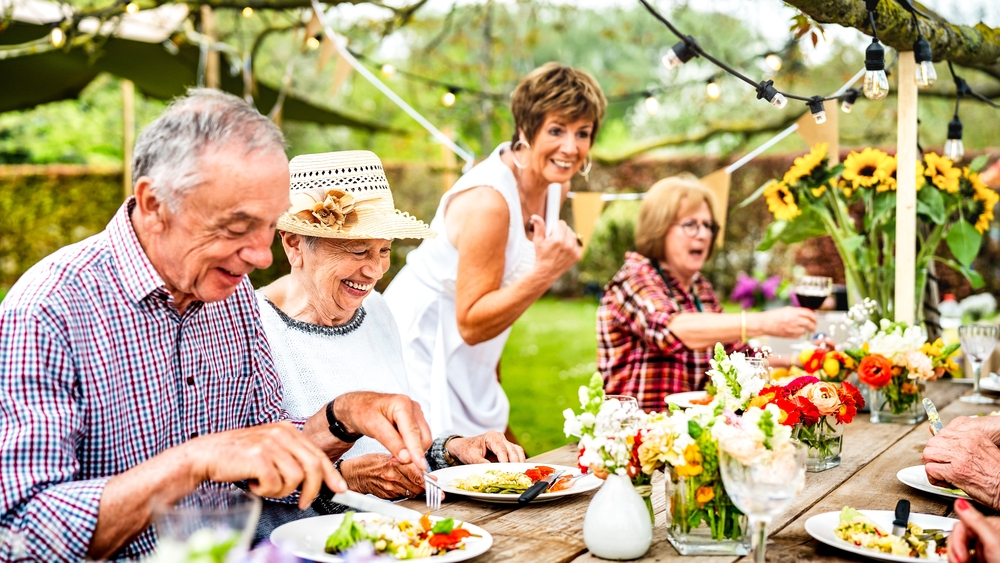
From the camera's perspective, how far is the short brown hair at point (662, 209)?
142 inches

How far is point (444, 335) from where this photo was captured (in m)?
3.28

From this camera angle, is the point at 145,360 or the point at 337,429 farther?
the point at 337,429

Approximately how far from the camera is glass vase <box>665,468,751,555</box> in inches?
61.0

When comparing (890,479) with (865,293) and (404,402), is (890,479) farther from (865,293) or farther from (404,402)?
(865,293)

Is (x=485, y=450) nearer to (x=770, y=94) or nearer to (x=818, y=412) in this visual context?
(x=818, y=412)

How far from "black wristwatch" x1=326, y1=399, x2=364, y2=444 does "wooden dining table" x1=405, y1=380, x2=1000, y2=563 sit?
0.18 m

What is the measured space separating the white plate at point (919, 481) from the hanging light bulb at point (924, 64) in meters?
1.26

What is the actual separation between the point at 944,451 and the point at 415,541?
1.12 m

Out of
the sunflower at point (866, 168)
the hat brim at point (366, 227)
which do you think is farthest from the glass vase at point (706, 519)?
the sunflower at point (866, 168)

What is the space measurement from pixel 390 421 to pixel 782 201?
2.14 m

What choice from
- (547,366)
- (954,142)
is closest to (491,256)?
(954,142)

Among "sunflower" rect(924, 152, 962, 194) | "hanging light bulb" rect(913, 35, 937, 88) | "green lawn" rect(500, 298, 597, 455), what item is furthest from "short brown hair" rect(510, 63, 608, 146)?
"green lawn" rect(500, 298, 597, 455)

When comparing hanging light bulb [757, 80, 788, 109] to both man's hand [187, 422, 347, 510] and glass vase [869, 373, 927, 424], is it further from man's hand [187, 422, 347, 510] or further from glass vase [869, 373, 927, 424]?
man's hand [187, 422, 347, 510]

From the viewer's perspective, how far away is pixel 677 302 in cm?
364
